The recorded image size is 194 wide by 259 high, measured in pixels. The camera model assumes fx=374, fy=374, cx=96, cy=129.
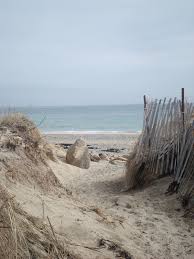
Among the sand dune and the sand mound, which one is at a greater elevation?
the sand mound

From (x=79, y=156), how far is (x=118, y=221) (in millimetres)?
5607

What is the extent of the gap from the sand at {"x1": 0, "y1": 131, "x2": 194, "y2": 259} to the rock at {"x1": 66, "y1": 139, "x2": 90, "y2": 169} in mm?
3142

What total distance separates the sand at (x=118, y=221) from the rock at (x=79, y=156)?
10.3 feet

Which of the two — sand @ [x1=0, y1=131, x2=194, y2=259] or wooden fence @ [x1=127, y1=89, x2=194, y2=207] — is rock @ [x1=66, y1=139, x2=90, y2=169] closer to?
wooden fence @ [x1=127, y1=89, x2=194, y2=207]

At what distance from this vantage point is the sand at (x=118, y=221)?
3.71m

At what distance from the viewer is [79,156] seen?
10.3 m

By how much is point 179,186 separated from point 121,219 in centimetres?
163

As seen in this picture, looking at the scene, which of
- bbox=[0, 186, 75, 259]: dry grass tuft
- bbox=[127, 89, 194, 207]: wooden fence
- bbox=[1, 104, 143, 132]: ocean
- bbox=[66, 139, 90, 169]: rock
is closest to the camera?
bbox=[0, 186, 75, 259]: dry grass tuft

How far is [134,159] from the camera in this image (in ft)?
24.5

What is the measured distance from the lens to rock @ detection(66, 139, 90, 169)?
10242 mm

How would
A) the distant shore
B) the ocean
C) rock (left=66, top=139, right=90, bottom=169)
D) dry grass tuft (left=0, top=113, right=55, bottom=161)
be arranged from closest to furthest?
dry grass tuft (left=0, top=113, right=55, bottom=161) → rock (left=66, top=139, right=90, bottom=169) → the distant shore → the ocean

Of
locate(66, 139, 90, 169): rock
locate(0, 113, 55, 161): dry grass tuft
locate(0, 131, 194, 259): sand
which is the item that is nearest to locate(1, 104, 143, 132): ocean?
locate(0, 113, 55, 161): dry grass tuft

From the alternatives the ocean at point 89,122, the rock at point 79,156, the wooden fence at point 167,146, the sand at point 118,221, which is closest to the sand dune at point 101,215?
the sand at point 118,221

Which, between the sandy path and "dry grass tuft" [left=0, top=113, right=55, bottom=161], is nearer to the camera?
the sandy path
